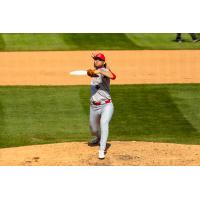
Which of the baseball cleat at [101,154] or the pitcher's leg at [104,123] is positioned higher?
the pitcher's leg at [104,123]

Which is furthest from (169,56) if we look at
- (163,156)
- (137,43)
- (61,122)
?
(163,156)

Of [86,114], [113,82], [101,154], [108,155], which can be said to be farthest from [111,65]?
[101,154]

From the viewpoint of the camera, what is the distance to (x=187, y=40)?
30516mm

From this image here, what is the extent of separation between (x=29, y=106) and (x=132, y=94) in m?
3.04

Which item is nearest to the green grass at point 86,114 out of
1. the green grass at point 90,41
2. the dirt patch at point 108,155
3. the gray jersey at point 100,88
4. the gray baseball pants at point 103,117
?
the dirt patch at point 108,155

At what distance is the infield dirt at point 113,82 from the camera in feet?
46.7

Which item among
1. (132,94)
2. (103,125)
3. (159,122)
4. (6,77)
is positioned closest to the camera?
(103,125)

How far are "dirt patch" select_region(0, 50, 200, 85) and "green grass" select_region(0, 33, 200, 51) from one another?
111cm

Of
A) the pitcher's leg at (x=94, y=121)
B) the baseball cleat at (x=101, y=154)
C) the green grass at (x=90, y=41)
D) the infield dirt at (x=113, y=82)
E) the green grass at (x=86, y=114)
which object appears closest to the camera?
the baseball cleat at (x=101, y=154)

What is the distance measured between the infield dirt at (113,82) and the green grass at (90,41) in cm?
115

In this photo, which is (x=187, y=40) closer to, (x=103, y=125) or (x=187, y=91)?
(x=187, y=91)

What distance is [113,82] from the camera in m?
22.4

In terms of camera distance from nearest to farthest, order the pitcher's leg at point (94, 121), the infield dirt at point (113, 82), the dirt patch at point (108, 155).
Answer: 1. the dirt patch at point (108, 155)
2. the infield dirt at point (113, 82)
3. the pitcher's leg at point (94, 121)

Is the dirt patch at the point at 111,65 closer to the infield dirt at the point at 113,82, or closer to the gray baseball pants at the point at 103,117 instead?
the infield dirt at the point at 113,82
